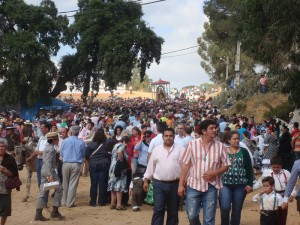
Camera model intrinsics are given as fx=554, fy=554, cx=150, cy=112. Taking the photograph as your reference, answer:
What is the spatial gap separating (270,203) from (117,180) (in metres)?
4.22

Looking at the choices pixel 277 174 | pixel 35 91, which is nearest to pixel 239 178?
pixel 277 174

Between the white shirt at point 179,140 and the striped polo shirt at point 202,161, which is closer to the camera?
the striped polo shirt at point 202,161

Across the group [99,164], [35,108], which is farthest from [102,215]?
[35,108]

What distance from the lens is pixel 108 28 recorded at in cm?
4903

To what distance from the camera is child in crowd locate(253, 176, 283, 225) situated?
7875 mm

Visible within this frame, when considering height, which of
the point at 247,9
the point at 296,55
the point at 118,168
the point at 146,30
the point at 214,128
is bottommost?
the point at 118,168

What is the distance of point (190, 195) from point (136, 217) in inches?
156

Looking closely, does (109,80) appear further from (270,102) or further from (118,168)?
(118,168)

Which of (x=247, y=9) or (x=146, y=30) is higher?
(x=146, y=30)

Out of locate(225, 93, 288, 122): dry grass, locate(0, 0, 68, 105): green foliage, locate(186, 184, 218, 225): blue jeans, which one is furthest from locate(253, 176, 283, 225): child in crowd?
locate(0, 0, 68, 105): green foliage

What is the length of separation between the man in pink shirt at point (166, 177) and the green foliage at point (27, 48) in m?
34.9

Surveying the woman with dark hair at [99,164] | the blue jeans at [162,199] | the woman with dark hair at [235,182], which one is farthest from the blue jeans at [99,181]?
the woman with dark hair at [235,182]

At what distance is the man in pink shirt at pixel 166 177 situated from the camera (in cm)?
781

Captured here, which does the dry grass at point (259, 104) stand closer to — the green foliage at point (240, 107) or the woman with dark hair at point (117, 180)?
the green foliage at point (240, 107)
